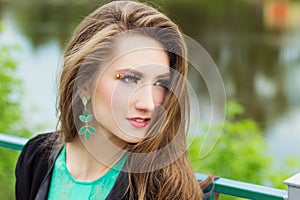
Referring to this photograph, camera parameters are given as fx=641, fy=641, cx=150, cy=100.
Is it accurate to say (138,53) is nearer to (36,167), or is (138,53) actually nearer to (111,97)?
(111,97)

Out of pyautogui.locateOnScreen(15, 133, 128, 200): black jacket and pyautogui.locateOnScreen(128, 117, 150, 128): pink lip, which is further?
pyautogui.locateOnScreen(15, 133, 128, 200): black jacket

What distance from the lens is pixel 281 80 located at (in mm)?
9781

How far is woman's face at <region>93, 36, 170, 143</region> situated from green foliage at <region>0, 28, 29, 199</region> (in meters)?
2.03

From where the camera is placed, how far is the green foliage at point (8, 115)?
3.14 metres

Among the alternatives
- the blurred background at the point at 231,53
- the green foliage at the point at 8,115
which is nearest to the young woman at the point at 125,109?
the green foliage at the point at 8,115

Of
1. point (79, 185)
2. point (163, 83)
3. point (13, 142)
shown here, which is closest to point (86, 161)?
point (79, 185)

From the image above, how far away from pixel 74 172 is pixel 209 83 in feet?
1.20

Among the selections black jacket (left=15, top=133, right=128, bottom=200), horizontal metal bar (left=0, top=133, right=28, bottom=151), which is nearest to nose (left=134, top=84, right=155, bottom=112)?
black jacket (left=15, top=133, right=128, bottom=200)

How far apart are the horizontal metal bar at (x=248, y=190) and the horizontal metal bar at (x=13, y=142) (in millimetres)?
552

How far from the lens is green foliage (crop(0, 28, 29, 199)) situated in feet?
10.3

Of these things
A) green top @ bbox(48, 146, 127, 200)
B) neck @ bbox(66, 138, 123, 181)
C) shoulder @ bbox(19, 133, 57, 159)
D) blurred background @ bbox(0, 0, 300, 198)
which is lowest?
green top @ bbox(48, 146, 127, 200)

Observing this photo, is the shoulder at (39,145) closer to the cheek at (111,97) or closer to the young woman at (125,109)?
the young woman at (125,109)

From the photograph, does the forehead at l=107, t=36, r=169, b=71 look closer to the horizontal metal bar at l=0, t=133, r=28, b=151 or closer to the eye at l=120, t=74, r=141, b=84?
the eye at l=120, t=74, r=141, b=84

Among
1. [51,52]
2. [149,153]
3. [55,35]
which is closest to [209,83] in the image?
[149,153]
